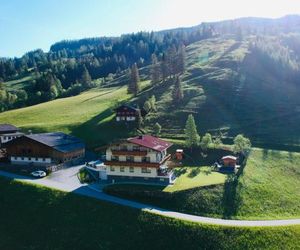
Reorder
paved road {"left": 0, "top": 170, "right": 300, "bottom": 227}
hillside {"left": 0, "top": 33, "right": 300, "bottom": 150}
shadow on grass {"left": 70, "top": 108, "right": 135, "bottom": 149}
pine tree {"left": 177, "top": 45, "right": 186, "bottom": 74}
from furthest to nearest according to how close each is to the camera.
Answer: pine tree {"left": 177, "top": 45, "right": 186, "bottom": 74}
hillside {"left": 0, "top": 33, "right": 300, "bottom": 150}
shadow on grass {"left": 70, "top": 108, "right": 135, "bottom": 149}
paved road {"left": 0, "top": 170, "right": 300, "bottom": 227}

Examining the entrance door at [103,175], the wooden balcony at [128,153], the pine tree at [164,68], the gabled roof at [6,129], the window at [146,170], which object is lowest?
the entrance door at [103,175]

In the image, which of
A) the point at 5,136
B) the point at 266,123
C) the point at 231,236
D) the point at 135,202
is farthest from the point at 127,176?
the point at 266,123

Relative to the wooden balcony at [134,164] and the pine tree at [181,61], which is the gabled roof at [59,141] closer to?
the wooden balcony at [134,164]

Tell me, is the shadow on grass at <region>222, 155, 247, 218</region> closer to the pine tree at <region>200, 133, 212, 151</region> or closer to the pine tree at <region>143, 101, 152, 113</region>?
the pine tree at <region>200, 133, 212, 151</region>

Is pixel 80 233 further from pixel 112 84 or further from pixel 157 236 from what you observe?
pixel 112 84

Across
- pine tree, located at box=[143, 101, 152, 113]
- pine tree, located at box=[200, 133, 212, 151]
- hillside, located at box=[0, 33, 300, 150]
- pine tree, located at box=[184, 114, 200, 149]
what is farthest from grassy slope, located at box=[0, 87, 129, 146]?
pine tree, located at box=[200, 133, 212, 151]

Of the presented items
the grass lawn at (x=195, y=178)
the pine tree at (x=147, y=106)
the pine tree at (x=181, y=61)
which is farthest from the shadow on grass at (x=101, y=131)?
the pine tree at (x=181, y=61)

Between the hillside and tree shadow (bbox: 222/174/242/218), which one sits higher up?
the hillside
